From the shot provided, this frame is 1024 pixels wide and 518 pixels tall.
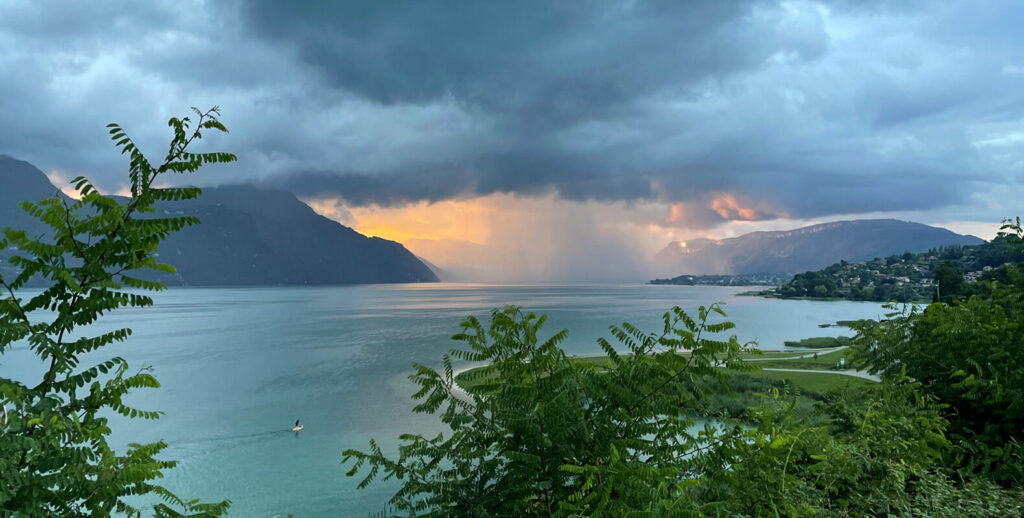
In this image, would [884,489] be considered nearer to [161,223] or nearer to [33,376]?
[161,223]

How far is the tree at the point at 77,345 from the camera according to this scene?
95.3 inches

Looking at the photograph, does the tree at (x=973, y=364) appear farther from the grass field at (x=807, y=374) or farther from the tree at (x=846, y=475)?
the grass field at (x=807, y=374)

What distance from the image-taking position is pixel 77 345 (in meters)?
2.71

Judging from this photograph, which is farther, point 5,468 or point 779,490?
point 779,490

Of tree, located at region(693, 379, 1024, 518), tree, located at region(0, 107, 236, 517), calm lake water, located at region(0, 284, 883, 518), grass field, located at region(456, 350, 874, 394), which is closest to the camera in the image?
tree, located at region(0, 107, 236, 517)

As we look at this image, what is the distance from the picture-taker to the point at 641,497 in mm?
2873

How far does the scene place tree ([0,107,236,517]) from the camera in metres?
2.42

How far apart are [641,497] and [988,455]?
517 centimetres

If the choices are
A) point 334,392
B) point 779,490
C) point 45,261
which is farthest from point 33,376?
point 779,490

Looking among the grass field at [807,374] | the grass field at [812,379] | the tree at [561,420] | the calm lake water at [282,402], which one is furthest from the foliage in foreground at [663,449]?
the grass field at [812,379]

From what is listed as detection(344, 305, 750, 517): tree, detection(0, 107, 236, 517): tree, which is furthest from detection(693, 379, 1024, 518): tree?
detection(0, 107, 236, 517): tree

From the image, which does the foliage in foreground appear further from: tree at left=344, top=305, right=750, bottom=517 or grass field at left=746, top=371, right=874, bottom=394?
grass field at left=746, top=371, right=874, bottom=394

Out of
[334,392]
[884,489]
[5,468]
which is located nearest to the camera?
[5,468]

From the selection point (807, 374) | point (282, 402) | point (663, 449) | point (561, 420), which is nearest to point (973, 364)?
point (663, 449)
